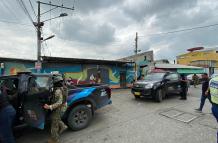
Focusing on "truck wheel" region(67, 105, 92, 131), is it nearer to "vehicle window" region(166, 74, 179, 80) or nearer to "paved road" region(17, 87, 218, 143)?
"paved road" region(17, 87, 218, 143)

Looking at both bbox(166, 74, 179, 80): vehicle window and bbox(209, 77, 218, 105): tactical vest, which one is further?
bbox(166, 74, 179, 80): vehicle window

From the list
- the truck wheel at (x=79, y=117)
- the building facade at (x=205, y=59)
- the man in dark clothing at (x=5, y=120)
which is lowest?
the truck wheel at (x=79, y=117)

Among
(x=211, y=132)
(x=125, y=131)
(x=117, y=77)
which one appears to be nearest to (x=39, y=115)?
(x=125, y=131)

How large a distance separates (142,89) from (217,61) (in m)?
39.8

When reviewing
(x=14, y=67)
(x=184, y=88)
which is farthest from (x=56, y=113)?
(x=14, y=67)

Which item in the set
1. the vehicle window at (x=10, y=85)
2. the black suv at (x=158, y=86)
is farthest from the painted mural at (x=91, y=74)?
the vehicle window at (x=10, y=85)

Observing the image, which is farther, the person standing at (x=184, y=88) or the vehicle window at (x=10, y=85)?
the person standing at (x=184, y=88)

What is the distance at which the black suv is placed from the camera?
8.15 m

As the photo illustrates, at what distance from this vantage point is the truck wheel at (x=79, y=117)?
4.45 meters

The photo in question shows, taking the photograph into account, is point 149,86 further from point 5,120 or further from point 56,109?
point 5,120

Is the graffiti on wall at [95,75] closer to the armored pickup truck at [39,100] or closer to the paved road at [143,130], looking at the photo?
the paved road at [143,130]

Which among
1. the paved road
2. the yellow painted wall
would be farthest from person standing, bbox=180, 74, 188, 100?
the yellow painted wall

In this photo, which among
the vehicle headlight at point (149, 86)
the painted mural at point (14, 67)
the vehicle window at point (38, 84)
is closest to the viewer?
the vehicle window at point (38, 84)

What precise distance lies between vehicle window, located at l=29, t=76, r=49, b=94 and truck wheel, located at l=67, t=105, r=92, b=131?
3.63 ft
